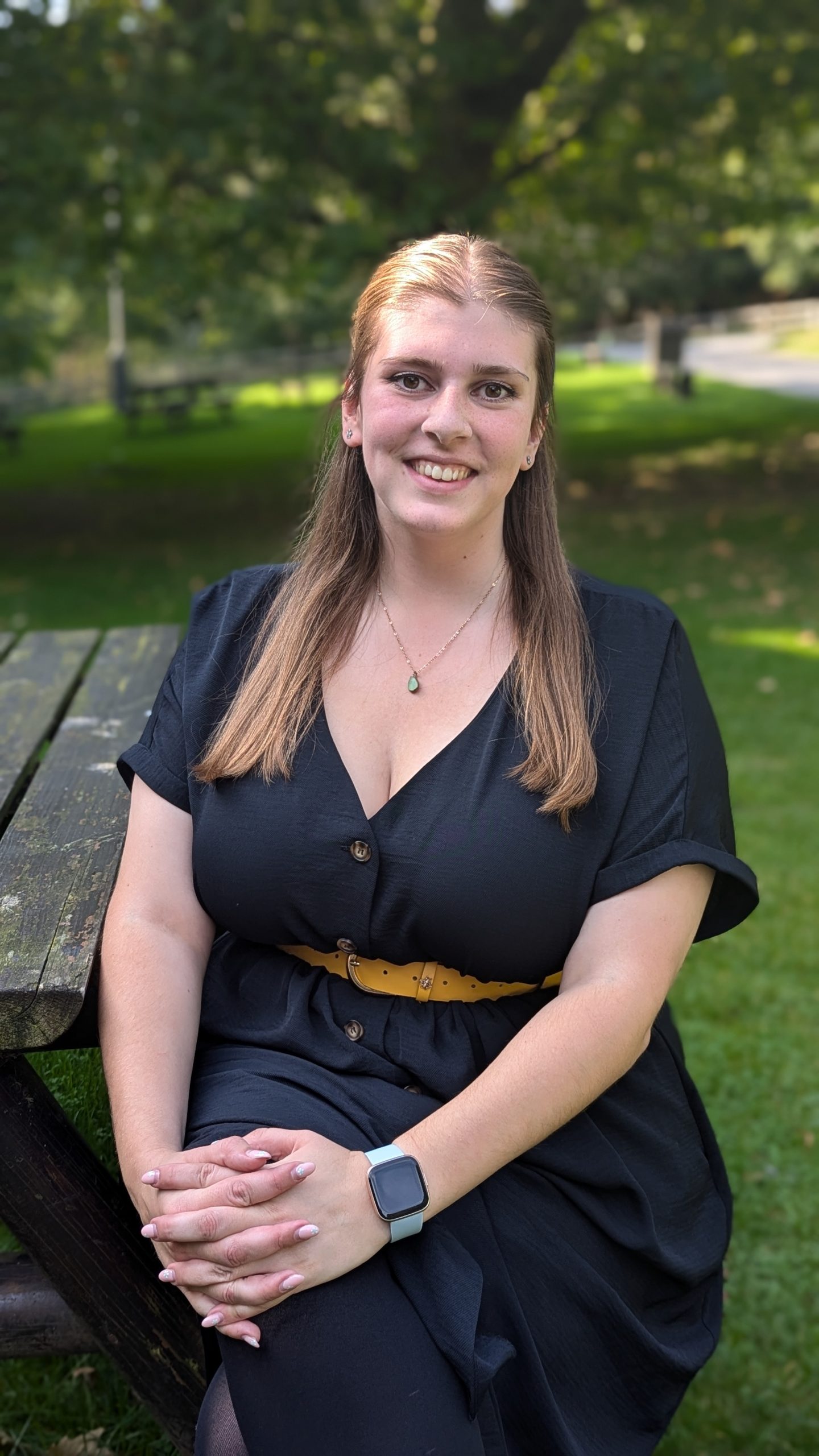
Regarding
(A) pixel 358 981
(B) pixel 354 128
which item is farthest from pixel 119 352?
(A) pixel 358 981

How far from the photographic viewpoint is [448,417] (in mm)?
2117

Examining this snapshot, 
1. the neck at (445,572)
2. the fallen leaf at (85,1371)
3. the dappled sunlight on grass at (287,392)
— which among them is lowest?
the dappled sunlight on grass at (287,392)

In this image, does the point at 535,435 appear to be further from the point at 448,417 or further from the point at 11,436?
the point at 11,436

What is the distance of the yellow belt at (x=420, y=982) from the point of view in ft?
6.83

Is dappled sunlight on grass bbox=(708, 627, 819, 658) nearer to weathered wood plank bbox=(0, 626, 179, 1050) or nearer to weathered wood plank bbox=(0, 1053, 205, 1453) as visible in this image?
weathered wood plank bbox=(0, 626, 179, 1050)

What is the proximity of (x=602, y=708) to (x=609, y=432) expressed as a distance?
58.3 feet

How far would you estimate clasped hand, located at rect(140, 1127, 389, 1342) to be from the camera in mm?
1713

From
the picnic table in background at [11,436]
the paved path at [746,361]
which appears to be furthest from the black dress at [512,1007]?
the paved path at [746,361]

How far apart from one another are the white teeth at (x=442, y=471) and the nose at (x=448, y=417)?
0.05 metres

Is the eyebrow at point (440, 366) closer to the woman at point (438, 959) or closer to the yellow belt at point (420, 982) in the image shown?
the woman at point (438, 959)

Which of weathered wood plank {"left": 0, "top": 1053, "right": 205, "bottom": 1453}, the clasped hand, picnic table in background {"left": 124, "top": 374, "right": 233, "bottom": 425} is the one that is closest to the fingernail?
the clasped hand

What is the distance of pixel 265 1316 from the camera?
1.71m

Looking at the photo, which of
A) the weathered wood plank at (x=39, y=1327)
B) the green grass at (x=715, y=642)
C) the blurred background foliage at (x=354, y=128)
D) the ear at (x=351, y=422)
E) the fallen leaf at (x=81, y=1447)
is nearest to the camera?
the weathered wood plank at (x=39, y=1327)

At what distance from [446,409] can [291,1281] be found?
4.10ft
